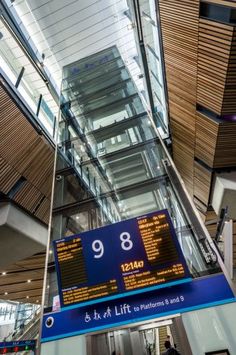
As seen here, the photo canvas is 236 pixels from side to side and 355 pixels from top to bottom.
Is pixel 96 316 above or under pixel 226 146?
under

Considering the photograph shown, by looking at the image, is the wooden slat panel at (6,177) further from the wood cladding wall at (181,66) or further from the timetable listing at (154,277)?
the wood cladding wall at (181,66)

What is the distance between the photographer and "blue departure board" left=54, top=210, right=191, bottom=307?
3209 mm

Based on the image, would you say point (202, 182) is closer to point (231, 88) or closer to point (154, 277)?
point (231, 88)

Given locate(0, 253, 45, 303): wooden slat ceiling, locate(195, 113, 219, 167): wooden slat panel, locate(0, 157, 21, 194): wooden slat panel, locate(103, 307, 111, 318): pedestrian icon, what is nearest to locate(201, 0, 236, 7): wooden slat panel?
locate(195, 113, 219, 167): wooden slat panel

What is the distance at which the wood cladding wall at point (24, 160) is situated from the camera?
606 cm

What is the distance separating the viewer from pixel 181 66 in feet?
17.4

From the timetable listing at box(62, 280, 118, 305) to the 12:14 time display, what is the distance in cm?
21

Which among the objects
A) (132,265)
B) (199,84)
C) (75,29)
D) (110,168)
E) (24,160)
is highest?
(75,29)

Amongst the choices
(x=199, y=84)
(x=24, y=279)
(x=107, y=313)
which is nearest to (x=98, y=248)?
(x=107, y=313)

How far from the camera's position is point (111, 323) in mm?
3281

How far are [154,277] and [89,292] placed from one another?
90 cm

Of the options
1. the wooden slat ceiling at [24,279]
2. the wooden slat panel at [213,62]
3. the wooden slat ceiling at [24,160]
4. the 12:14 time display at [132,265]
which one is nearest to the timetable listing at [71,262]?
the 12:14 time display at [132,265]

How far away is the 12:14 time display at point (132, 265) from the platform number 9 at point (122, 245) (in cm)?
21

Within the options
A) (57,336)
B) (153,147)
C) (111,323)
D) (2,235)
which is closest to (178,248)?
(111,323)
